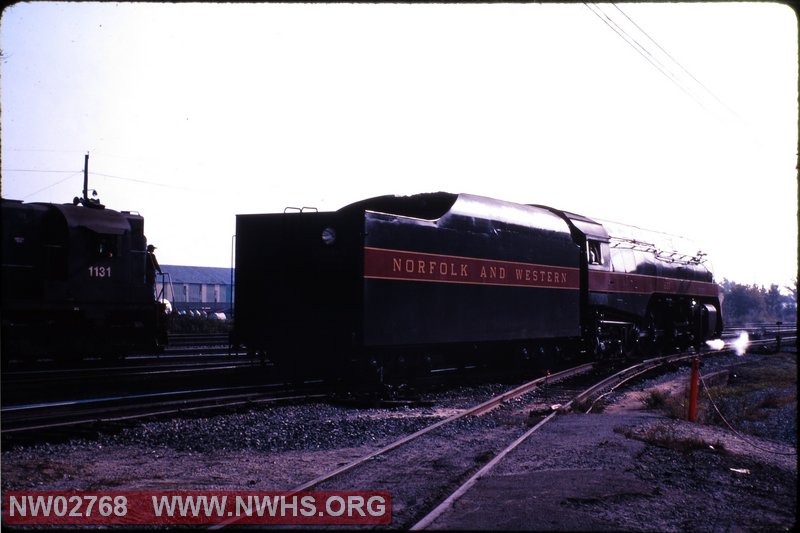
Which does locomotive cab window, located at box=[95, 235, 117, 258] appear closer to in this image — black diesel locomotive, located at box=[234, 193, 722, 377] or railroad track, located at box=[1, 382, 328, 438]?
black diesel locomotive, located at box=[234, 193, 722, 377]

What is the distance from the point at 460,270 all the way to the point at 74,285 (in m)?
8.06

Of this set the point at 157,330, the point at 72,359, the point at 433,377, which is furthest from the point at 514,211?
the point at 72,359

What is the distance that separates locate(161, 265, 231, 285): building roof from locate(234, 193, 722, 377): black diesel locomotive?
7897cm

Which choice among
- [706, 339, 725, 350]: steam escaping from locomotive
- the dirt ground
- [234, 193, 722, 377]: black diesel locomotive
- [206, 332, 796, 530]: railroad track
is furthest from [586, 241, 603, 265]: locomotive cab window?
[706, 339, 725, 350]: steam escaping from locomotive

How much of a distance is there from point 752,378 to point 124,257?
15936 millimetres

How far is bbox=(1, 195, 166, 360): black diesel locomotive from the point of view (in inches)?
556

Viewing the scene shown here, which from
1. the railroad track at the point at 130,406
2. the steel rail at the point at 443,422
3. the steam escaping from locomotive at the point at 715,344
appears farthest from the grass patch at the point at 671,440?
the steam escaping from locomotive at the point at 715,344

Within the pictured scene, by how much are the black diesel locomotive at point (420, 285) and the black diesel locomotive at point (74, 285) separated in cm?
449

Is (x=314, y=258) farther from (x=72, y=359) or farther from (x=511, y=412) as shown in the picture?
(x=72, y=359)

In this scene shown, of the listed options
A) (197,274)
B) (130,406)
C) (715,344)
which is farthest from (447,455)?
(197,274)

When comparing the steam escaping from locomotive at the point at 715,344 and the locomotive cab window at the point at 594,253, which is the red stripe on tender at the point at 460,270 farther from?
the steam escaping from locomotive at the point at 715,344

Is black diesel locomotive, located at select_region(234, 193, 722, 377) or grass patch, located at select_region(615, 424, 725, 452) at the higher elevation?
black diesel locomotive, located at select_region(234, 193, 722, 377)

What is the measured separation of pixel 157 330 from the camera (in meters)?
16.0

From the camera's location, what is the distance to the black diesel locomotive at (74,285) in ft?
46.3
